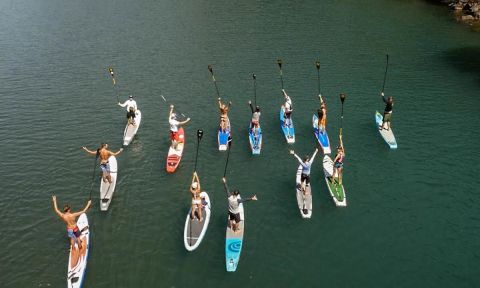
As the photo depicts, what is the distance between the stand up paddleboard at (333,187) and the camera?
23391 millimetres

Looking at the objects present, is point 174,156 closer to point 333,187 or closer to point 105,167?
point 105,167

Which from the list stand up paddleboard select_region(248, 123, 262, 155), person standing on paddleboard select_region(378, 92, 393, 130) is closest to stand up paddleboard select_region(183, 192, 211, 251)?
stand up paddleboard select_region(248, 123, 262, 155)

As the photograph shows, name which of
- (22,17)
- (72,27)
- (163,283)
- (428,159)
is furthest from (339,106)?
(22,17)

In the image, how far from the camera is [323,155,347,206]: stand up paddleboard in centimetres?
2339

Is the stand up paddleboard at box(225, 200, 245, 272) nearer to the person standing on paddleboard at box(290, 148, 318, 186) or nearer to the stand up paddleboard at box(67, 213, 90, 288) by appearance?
the person standing on paddleboard at box(290, 148, 318, 186)

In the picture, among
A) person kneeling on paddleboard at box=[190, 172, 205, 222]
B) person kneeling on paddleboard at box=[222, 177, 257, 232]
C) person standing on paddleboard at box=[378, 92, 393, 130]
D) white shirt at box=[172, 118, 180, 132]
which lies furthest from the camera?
person standing on paddleboard at box=[378, 92, 393, 130]

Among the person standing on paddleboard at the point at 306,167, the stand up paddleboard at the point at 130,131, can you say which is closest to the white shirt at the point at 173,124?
the stand up paddleboard at the point at 130,131

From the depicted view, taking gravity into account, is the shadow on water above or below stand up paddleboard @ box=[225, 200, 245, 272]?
above

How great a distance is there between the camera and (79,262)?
19.5 m

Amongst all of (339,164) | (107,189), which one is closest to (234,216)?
(339,164)

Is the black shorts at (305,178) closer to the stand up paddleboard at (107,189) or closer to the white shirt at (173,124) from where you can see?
the white shirt at (173,124)

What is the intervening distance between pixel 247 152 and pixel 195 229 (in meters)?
8.41

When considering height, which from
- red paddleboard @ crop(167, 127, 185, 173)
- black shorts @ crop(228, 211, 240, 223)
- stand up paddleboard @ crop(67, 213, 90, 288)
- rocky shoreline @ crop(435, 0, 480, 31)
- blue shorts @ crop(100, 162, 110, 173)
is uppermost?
rocky shoreline @ crop(435, 0, 480, 31)

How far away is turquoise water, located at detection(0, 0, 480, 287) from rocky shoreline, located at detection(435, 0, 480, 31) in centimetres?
346
